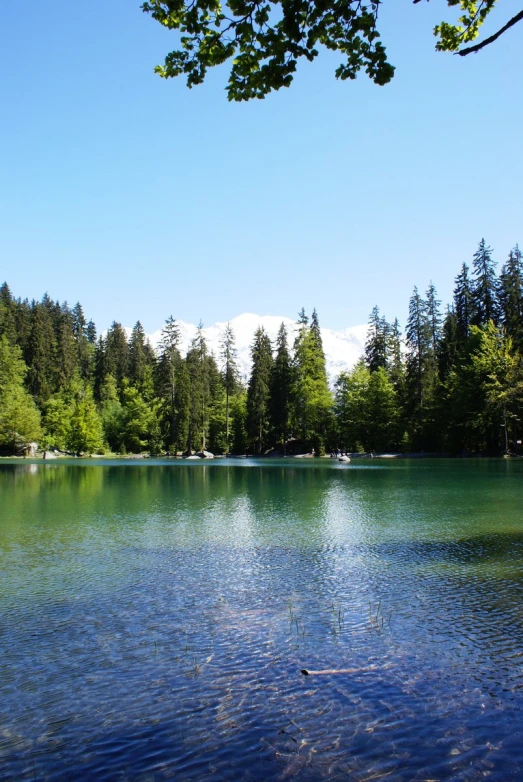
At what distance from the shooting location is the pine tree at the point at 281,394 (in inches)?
3155

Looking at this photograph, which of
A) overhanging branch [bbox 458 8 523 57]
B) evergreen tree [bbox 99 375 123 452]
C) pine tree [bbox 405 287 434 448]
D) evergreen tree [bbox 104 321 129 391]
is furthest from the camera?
evergreen tree [bbox 104 321 129 391]

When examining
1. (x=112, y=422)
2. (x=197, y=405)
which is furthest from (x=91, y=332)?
(x=197, y=405)

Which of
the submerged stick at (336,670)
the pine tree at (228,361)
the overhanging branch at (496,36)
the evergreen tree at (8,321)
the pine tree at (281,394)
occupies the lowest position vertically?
the submerged stick at (336,670)

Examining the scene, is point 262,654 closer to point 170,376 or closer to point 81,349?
point 170,376

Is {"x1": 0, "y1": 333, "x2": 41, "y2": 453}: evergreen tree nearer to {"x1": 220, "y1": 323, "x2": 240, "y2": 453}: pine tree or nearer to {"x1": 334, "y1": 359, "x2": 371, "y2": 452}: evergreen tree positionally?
{"x1": 220, "y1": 323, "x2": 240, "y2": 453}: pine tree

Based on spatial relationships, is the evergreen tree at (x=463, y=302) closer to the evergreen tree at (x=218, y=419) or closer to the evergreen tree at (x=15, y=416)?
the evergreen tree at (x=218, y=419)

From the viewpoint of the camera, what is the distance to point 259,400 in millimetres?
82375

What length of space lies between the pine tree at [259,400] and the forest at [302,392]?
0.16 metres

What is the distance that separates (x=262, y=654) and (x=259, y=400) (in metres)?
74.7

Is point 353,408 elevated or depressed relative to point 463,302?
depressed

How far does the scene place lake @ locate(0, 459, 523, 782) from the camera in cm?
523

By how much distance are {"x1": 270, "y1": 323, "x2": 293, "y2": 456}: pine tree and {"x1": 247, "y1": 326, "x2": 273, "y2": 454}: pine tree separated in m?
1.38

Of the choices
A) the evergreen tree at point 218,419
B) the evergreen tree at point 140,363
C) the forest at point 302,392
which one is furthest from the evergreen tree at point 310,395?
the evergreen tree at point 140,363

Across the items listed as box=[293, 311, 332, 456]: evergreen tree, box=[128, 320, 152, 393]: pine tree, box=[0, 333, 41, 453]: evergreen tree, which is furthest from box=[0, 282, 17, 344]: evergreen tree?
box=[293, 311, 332, 456]: evergreen tree
